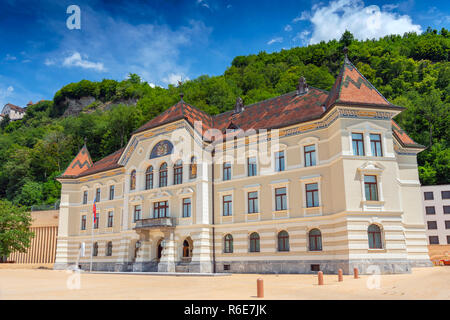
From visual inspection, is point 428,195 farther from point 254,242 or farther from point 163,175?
point 163,175

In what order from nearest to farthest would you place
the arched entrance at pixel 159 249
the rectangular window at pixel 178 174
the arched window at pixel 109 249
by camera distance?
1. the rectangular window at pixel 178 174
2. the arched entrance at pixel 159 249
3. the arched window at pixel 109 249

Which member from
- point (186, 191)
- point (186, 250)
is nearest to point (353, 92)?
point (186, 191)

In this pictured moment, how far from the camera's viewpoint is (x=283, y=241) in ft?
95.8

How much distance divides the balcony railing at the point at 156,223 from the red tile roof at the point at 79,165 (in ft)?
52.3

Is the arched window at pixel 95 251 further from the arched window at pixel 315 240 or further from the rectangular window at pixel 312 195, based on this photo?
the rectangular window at pixel 312 195

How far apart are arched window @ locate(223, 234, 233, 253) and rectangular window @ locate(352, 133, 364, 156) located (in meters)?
12.2

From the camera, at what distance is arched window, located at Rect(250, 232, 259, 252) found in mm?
30498

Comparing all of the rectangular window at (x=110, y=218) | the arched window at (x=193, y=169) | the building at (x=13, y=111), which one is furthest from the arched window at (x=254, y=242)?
the building at (x=13, y=111)

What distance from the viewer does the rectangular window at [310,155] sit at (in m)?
29.0

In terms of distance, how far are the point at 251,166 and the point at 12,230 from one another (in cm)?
2843

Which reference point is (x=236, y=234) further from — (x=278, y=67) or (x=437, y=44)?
(x=437, y=44)

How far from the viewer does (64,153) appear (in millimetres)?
76312
